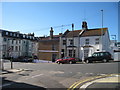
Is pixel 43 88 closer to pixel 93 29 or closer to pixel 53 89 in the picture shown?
pixel 53 89

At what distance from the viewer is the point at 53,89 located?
666 centimetres

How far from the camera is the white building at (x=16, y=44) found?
161 feet

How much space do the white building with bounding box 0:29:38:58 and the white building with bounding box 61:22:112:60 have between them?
23587 millimetres

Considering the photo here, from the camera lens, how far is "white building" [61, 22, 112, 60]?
28516 millimetres

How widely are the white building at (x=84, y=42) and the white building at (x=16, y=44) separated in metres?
23.6

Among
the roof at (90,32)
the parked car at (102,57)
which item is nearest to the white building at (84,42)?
the roof at (90,32)

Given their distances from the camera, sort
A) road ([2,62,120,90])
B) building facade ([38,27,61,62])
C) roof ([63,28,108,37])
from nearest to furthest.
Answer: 1. road ([2,62,120,90])
2. roof ([63,28,108,37])
3. building facade ([38,27,61,62])

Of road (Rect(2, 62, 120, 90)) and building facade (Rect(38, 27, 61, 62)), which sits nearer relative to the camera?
road (Rect(2, 62, 120, 90))

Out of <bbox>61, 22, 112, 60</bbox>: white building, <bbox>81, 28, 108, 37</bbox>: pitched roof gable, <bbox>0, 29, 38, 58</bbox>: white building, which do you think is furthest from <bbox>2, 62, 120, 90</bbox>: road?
<bbox>0, 29, 38, 58</bbox>: white building

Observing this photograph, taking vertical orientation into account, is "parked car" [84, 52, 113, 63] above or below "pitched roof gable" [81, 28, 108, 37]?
below

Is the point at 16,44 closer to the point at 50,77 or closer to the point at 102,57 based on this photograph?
the point at 102,57

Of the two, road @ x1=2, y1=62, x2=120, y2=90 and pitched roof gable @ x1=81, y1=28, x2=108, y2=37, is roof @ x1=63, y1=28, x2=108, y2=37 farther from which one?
road @ x1=2, y1=62, x2=120, y2=90

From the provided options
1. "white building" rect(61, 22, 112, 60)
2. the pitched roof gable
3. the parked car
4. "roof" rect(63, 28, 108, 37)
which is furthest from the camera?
"roof" rect(63, 28, 108, 37)

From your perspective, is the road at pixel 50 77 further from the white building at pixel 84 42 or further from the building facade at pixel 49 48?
the building facade at pixel 49 48
